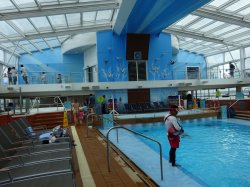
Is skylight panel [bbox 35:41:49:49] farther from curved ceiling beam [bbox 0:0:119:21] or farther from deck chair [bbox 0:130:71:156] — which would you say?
deck chair [bbox 0:130:71:156]

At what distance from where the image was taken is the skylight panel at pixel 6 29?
14.1 meters

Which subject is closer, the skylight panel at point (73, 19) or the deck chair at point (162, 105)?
the skylight panel at point (73, 19)

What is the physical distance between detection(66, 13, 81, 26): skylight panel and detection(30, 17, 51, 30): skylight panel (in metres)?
1.29

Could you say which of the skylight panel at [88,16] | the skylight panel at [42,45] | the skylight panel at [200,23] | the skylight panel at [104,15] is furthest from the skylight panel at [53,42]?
the skylight panel at [200,23]

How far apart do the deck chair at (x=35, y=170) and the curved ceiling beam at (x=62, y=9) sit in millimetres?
9945

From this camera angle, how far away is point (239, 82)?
19875 millimetres

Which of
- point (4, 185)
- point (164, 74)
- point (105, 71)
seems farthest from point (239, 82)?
point (4, 185)

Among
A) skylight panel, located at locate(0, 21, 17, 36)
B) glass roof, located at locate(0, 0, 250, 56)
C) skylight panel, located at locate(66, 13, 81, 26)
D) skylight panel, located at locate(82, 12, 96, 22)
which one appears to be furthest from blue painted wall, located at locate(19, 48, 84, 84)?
skylight panel, located at locate(0, 21, 17, 36)

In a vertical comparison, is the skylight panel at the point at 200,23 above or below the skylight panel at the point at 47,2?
above

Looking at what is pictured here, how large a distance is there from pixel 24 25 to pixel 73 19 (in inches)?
112

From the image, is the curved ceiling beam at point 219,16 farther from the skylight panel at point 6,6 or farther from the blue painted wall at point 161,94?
the skylight panel at point 6,6

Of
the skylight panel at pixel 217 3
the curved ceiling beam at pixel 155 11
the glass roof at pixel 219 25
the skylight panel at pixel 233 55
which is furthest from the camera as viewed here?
the skylight panel at pixel 233 55

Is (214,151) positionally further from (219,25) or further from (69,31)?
(69,31)

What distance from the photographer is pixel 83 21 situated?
55.2ft
